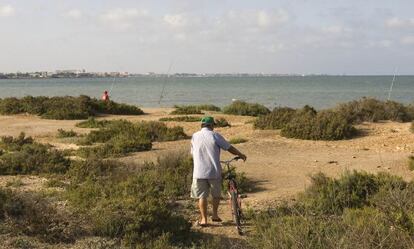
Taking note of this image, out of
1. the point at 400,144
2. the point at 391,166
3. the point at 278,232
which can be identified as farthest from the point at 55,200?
the point at 400,144

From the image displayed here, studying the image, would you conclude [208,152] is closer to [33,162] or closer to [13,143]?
[33,162]

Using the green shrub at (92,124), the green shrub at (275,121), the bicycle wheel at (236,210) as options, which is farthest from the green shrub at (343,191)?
the green shrub at (92,124)

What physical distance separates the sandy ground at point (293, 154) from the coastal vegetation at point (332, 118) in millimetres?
427

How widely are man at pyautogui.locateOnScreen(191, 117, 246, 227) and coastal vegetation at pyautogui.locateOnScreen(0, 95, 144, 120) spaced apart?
18.4 m

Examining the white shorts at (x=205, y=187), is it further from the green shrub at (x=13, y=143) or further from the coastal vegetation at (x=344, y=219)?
the green shrub at (x=13, y=143)

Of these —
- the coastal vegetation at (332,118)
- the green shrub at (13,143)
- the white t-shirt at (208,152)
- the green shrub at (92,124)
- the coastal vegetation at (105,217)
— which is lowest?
the green shrub at (92,124)

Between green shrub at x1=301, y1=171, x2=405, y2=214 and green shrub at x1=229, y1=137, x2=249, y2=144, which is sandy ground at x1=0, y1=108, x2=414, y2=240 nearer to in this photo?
green shrub at x1=229, y1=137, x2=249, y2=144

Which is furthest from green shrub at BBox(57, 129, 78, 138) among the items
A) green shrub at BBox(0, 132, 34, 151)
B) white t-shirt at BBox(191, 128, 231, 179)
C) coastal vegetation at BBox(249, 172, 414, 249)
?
white t-shirt at BBox(191, 128, 231, 179)

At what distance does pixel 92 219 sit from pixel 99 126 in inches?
564

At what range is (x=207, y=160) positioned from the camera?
8.55 metres

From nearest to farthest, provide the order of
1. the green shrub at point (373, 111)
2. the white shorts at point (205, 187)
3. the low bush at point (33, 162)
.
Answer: the white shorts at point (205, 187), the low bush at point (33, 162), the green shrub at point (373, 111)

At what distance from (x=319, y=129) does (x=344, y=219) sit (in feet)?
35.0

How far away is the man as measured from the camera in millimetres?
8484

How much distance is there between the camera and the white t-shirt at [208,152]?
333 inches
